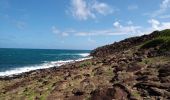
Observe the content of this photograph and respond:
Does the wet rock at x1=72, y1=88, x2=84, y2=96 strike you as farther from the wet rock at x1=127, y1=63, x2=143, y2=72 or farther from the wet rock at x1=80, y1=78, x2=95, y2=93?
the wet rock at x1=127, y1=63, x2=143, y2=72

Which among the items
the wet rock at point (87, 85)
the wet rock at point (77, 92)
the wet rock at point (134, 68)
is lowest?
the wet rock at point (77, 92)

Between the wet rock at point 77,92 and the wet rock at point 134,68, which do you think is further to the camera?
the wet rock at point 134,68

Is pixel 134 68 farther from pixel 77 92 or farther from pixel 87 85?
pixel 77 92

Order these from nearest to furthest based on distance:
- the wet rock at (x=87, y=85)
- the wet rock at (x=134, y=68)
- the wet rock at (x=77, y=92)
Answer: the wet rock at (x=77, y=92)
the wet rock at (x=87, y=85)
the wet rock at (x=134, y=68)

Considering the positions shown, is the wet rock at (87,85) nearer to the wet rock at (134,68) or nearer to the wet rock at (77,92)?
the wet rock at (77,92)

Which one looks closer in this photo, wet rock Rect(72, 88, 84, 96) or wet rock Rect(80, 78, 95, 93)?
wet rock Rect(72, 88, 84, 96)

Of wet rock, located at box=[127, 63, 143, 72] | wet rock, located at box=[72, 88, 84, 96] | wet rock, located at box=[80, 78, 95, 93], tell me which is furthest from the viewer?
wet rock, located at box=[127, 63, 143, 72]

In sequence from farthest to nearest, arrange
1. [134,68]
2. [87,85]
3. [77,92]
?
[134,68] < [87,85] < [77,92]

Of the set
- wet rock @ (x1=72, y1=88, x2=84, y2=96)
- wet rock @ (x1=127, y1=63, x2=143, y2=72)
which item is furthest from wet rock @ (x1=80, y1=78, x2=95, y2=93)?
wet rock @ (x1=127, y1=63, x2=143, y2=72)

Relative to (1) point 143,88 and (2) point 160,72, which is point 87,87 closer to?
(1) point 143,88

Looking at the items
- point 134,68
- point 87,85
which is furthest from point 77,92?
point 134,68

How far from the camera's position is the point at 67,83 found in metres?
26.0

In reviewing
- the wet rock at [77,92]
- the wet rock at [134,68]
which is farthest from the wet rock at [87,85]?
the wet rock at [134,68]

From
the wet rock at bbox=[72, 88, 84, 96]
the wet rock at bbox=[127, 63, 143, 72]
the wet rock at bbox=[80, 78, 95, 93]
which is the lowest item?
the wet rock at bbox=[72, 88, 84, 96]
